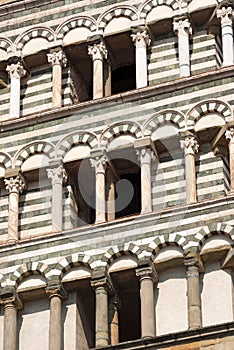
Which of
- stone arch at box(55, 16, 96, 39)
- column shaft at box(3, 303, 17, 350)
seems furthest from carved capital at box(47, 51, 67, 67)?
column shaft at box(3, 303, 17, 350)

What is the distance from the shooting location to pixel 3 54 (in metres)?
28.8

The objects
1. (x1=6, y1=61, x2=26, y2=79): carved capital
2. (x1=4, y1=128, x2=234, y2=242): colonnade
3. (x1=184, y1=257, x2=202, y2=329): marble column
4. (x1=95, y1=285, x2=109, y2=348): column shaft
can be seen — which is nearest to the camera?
(x1=184, y1=257, x2=202, y2=329): marble column

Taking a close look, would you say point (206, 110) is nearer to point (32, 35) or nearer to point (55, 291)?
point (55, 291)

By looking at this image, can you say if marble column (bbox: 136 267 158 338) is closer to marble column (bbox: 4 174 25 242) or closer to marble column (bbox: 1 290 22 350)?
marble column (bbox: 1 290 22 350)

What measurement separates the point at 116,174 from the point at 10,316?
2.32 metres

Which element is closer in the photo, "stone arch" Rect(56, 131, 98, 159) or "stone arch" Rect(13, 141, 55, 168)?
"stone arch" Rect(56, 131, 98, 159)

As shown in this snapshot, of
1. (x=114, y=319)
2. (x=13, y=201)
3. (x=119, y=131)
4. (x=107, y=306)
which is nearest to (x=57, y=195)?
(x=13, y=201)

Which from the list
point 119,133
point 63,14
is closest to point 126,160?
point 119,133

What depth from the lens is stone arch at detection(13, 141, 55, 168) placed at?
89.7 feet

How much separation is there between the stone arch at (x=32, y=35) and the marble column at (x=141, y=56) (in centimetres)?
123

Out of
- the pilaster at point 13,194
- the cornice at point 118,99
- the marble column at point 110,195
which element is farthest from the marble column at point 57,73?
the marble column at point 110,195

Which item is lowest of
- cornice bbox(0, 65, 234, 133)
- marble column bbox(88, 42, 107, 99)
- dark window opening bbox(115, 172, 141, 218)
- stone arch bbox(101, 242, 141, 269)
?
stone arch bbox(101, 242, 141, 269)

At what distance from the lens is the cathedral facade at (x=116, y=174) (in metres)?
25.6

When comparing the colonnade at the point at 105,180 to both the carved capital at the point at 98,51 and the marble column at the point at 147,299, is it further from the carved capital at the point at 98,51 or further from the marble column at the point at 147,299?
the carved capital at the point at 98,51
